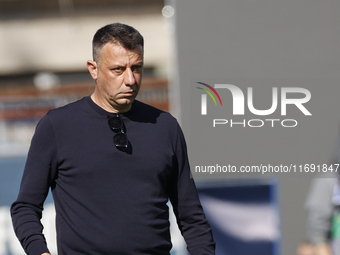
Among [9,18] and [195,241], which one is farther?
[9,18]

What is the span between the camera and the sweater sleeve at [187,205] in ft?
6.89

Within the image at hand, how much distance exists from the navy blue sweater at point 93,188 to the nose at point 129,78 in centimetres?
17

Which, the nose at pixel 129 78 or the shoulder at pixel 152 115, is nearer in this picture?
the nose at pixel 129 78

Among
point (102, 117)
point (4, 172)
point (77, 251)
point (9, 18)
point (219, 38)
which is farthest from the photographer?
point (9, 18)

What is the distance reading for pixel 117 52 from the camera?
1.95m

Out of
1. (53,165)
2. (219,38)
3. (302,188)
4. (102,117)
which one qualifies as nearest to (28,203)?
(53,165)

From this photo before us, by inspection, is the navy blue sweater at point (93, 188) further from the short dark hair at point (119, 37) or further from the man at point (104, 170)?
the short dark hair at point (119, 37)

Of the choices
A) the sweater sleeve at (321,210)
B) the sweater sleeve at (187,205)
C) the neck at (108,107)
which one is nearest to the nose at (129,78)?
the neck at (108,107)

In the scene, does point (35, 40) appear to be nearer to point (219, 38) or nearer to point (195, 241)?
point (219, 38)

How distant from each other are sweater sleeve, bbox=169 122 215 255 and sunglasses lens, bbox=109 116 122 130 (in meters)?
0.28

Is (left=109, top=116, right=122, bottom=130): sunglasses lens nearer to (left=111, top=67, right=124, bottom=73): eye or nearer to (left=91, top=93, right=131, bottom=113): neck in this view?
(left=91, top=93, right=131, bottom=113): neck

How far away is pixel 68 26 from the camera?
47.6 feet

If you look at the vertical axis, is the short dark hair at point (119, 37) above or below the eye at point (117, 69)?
above

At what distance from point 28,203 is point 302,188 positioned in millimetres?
2983
